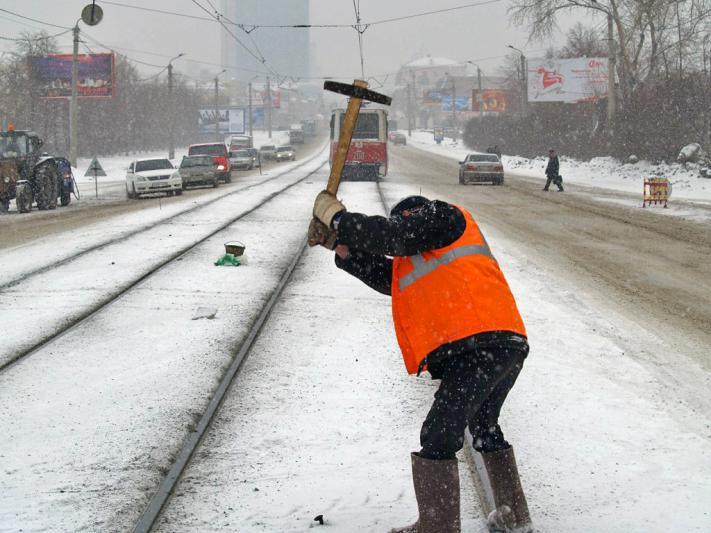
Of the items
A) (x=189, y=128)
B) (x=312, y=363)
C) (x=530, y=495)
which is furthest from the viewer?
(x=189, y=128)

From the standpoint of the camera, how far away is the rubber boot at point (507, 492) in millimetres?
3594

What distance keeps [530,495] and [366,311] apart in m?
4.97

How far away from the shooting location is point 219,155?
38.2 meters

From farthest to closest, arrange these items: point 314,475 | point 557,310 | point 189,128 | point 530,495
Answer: point 189,128 → point 557,310 → point 314,475 → point 530,495

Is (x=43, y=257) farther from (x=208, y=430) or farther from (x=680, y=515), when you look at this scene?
(x=680, y=515)

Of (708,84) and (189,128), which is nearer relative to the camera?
(708,84)

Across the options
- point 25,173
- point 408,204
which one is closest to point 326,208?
point 408,204

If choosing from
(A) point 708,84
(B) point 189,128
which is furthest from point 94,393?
(B) point 189,128

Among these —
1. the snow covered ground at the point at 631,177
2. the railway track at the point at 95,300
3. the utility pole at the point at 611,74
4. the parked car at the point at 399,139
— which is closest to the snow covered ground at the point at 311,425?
the railway track at the point at 95,300

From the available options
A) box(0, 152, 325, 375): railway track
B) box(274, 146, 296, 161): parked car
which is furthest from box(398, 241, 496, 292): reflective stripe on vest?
box(274, 146, 296, 161): parked car

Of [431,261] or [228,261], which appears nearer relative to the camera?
[431,261]

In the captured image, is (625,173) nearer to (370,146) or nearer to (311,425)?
(370,146)

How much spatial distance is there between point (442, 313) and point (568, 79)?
181 feet

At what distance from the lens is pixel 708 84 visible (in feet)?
116
